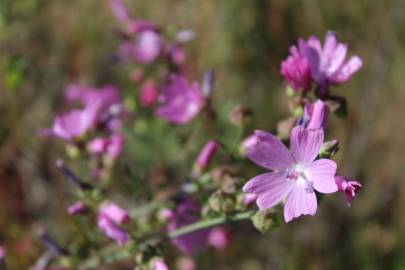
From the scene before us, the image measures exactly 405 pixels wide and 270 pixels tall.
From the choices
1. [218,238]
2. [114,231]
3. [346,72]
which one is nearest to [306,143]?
[346,72]

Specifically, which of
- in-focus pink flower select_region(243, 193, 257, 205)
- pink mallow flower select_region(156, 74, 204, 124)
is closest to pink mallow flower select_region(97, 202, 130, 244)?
in-focus pink flower select_region(243, 193, 257, 205)

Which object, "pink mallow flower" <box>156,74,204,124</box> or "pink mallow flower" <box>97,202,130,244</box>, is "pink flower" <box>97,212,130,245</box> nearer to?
"pink mallow flower" <box>97,202,130,244</box>

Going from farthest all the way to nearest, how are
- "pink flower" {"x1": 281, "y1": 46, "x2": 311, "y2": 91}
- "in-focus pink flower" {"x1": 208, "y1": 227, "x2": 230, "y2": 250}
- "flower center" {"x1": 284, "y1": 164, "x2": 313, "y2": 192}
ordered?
"in-focus pink flower" {"x1": 208, "y1": 227, "x2": 230, "y2": 250}, "pink flower" {"x1": 281, "y1": 46, "x2": 311, "y2": 91}, "flower center" {"x1": 284, "y1": 164, "x2": 313, "y2": 192}

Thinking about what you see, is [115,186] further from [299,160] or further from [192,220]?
[299,160]

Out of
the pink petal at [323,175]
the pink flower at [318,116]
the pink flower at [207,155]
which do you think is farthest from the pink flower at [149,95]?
the pink petal at [323,175]

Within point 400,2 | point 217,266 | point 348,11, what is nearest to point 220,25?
point 348,11

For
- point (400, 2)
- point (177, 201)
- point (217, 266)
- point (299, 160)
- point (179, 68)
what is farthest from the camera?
point (400, 2)

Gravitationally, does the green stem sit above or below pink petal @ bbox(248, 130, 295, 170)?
above
